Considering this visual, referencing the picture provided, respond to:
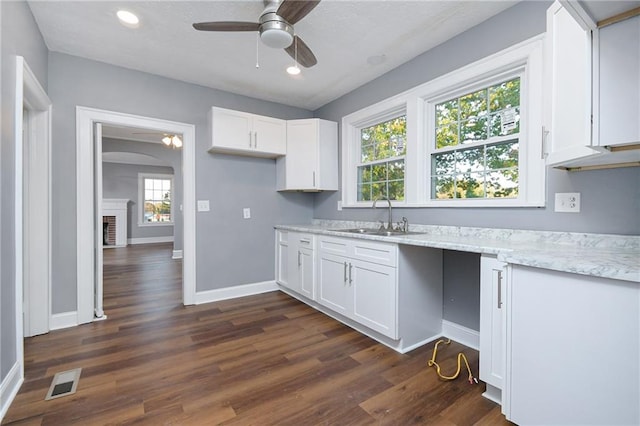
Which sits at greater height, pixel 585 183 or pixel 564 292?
pixel 585 183

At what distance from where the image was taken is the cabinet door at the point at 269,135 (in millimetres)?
3520

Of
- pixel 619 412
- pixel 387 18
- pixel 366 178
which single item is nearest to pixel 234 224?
pixel 366 178

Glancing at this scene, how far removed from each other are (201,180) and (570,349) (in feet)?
11.4

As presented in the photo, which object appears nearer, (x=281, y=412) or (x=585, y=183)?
(x=281, y=412)

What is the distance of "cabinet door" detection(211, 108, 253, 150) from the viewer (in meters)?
3.25

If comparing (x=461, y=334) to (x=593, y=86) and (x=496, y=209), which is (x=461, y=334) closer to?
(x=496, y=209)

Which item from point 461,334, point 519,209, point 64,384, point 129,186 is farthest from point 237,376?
point 129,186

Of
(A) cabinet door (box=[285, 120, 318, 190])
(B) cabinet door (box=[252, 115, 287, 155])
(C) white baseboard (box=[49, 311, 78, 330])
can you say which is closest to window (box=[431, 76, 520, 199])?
(A) cabinet door (box=[285, 120, 318, 190])

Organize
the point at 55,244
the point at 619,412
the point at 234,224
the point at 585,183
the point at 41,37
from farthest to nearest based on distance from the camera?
the point at 234,224 < the point at 55,244 < the point at 41,37 < the point at 585,183 < the point at 619,412

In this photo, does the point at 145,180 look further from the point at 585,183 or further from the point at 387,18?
the point at 585,183

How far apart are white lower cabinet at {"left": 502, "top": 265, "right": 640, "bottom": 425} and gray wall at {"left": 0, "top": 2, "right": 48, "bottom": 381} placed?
107 inches

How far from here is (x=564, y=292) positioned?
47.3 inches

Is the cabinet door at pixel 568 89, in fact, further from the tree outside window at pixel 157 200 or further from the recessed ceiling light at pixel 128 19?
the tree outside window at pixel 157 200

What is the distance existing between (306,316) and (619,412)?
2.31m
